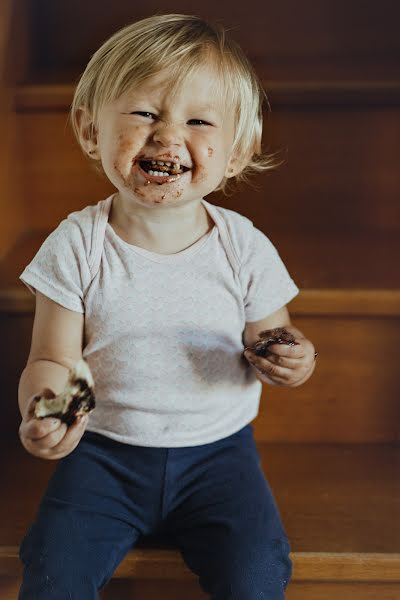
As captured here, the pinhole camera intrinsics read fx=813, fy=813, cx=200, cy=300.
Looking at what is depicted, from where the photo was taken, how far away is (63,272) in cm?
107

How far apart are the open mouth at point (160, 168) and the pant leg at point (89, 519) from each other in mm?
368

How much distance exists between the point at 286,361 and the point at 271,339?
34 mm

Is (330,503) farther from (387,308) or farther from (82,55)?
(82,55)

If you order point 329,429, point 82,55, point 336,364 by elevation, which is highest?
point 82,55

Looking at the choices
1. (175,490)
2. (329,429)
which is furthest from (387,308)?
(175,490)

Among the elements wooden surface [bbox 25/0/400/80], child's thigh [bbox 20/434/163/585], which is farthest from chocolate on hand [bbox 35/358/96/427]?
wooden surface [bbox 25/0/400/80]

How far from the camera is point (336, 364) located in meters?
1.29

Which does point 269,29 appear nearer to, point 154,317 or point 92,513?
point 154,317

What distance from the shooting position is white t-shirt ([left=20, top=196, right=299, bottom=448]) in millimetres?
1079

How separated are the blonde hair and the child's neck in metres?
0.12

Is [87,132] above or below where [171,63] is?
below

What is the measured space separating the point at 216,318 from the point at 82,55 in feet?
2.31

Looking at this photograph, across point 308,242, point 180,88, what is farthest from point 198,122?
point 308,242

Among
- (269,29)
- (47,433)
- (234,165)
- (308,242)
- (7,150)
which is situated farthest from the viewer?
(269,29)
